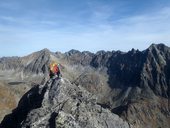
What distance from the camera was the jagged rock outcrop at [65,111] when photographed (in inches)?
1135

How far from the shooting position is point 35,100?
38625mm

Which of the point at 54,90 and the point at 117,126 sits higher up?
the point at 54,90

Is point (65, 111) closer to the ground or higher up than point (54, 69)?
closer to the ground

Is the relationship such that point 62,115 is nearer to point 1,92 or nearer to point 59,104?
point 59,104

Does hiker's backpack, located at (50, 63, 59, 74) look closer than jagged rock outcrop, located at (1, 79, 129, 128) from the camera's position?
No

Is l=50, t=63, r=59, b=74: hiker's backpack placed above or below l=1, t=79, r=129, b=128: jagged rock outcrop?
above

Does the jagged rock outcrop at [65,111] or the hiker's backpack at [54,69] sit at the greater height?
the hiker's backpack at [54,69]

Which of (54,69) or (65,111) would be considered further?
(54,69)

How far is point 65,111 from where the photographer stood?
31.0m

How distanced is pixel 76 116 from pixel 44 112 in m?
3.36

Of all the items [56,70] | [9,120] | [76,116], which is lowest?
[9,120]

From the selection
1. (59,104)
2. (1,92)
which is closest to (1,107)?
(1,92)

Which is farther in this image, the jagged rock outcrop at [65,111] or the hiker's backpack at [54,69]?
the hiker's backpack at [54,69]

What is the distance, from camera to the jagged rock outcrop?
2883cm
